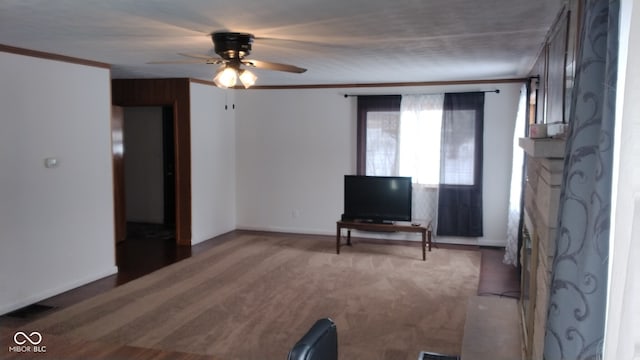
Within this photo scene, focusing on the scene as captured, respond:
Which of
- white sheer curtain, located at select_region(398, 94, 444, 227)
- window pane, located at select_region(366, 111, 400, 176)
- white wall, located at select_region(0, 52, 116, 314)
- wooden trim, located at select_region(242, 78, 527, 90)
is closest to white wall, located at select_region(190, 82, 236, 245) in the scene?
wooden trim, located at select_region(242, 78, 527, 90)

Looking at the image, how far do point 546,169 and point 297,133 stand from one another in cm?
562

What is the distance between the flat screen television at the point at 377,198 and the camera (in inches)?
254

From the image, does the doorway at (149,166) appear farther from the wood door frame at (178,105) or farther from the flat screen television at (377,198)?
the flat screen television at (377,198)

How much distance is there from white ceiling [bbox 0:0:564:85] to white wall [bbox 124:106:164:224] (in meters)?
3.19

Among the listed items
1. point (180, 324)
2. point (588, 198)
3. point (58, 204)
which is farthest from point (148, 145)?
point (588, 198)

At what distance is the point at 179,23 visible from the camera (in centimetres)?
324

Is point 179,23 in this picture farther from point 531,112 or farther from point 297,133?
point 297,133

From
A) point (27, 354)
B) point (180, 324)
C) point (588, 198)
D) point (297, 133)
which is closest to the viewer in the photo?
point (588, 198)

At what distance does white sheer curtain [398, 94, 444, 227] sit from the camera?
6848 mm

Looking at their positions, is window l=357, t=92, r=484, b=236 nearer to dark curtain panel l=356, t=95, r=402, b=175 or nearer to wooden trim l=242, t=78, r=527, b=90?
dark curtain panel l=356, t=95, r=402, b=175

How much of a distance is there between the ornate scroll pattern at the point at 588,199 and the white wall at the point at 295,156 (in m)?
5.67

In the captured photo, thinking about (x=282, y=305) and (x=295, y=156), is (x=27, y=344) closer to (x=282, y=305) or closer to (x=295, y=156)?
(x=282, y=305)

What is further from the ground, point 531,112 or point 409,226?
point 531,112

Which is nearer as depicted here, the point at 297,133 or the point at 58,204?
the point at 58,204
